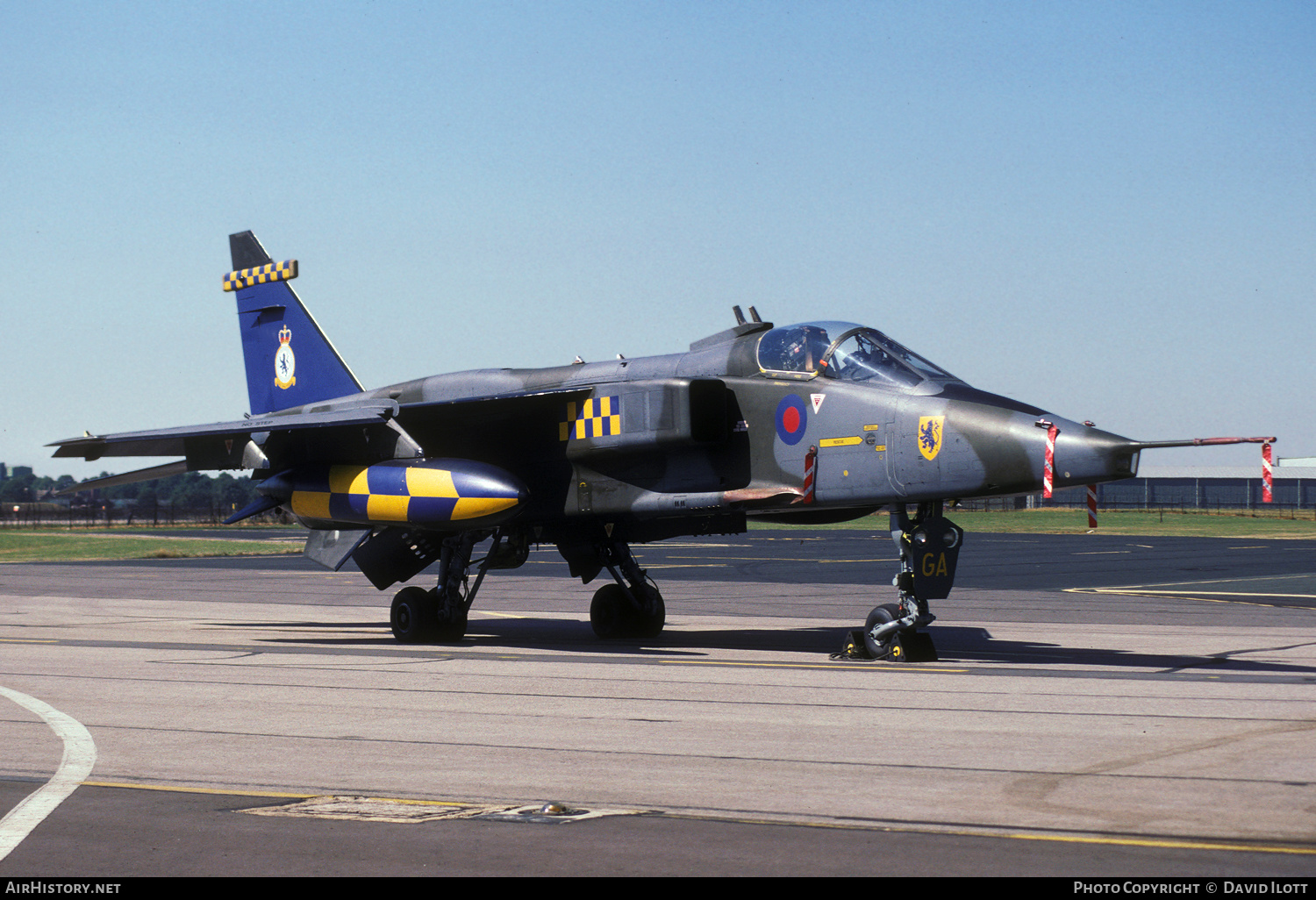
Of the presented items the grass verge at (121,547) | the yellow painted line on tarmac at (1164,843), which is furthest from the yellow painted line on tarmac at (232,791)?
the grass verge at (121,547)

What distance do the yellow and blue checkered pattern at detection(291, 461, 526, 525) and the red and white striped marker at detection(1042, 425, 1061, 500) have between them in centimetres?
664

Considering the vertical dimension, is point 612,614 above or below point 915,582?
below

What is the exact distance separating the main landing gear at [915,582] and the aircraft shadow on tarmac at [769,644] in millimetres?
580

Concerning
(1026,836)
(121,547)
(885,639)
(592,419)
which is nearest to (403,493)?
(592,419)

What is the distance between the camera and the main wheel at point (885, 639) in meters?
14.8

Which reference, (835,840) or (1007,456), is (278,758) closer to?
(835,840)

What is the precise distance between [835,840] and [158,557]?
43.8 meters

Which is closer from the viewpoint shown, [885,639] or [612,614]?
[885,639]

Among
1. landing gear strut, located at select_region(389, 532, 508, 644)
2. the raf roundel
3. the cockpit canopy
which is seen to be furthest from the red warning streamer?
landing gear strut, located at select_region(389, 532, 508, 644)

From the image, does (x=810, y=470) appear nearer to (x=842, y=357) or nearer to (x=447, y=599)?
(x=842, y=357)

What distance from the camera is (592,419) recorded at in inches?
683

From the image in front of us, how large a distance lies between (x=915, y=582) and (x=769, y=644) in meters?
3.48

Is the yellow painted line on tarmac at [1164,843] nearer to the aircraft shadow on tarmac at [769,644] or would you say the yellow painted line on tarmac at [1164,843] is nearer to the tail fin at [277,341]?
the aircraft shadow on tarmac at [769,644]

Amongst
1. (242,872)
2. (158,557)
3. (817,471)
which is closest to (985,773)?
(242,872)
